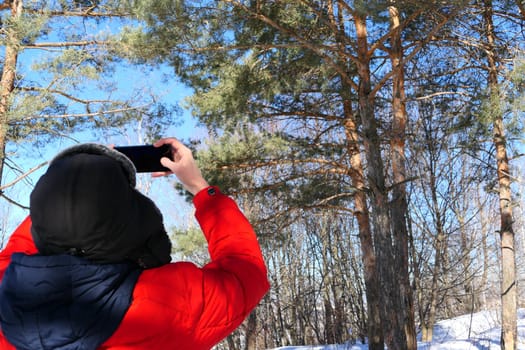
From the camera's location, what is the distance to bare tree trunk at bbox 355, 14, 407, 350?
6734 millimetres

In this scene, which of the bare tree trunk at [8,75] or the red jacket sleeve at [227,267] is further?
the bare tree trunk at [8,75]

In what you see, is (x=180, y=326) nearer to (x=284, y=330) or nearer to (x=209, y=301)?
(x=209, y=301)

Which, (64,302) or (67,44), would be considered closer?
(64,302)

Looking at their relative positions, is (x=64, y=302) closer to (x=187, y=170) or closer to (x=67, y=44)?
(x=187, y=170)

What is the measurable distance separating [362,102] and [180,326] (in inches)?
261

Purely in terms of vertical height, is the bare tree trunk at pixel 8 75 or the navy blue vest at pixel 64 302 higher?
the bare tree trunk at pixel 8 75

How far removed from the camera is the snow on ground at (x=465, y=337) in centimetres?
1082

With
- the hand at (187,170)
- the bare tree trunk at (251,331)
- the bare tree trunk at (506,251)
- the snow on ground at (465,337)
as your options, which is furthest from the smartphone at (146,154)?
the bare tree trunk at (251,331)

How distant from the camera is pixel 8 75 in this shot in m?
8.60

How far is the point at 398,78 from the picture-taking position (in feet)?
27.0

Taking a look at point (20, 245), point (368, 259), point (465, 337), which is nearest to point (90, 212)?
point (20, 245)

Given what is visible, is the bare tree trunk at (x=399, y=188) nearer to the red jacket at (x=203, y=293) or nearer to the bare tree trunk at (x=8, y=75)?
the bare tree trunk at (x=8, y=75)

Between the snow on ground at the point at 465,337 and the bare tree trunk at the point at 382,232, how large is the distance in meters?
1.82

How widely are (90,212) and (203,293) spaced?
22 cm
